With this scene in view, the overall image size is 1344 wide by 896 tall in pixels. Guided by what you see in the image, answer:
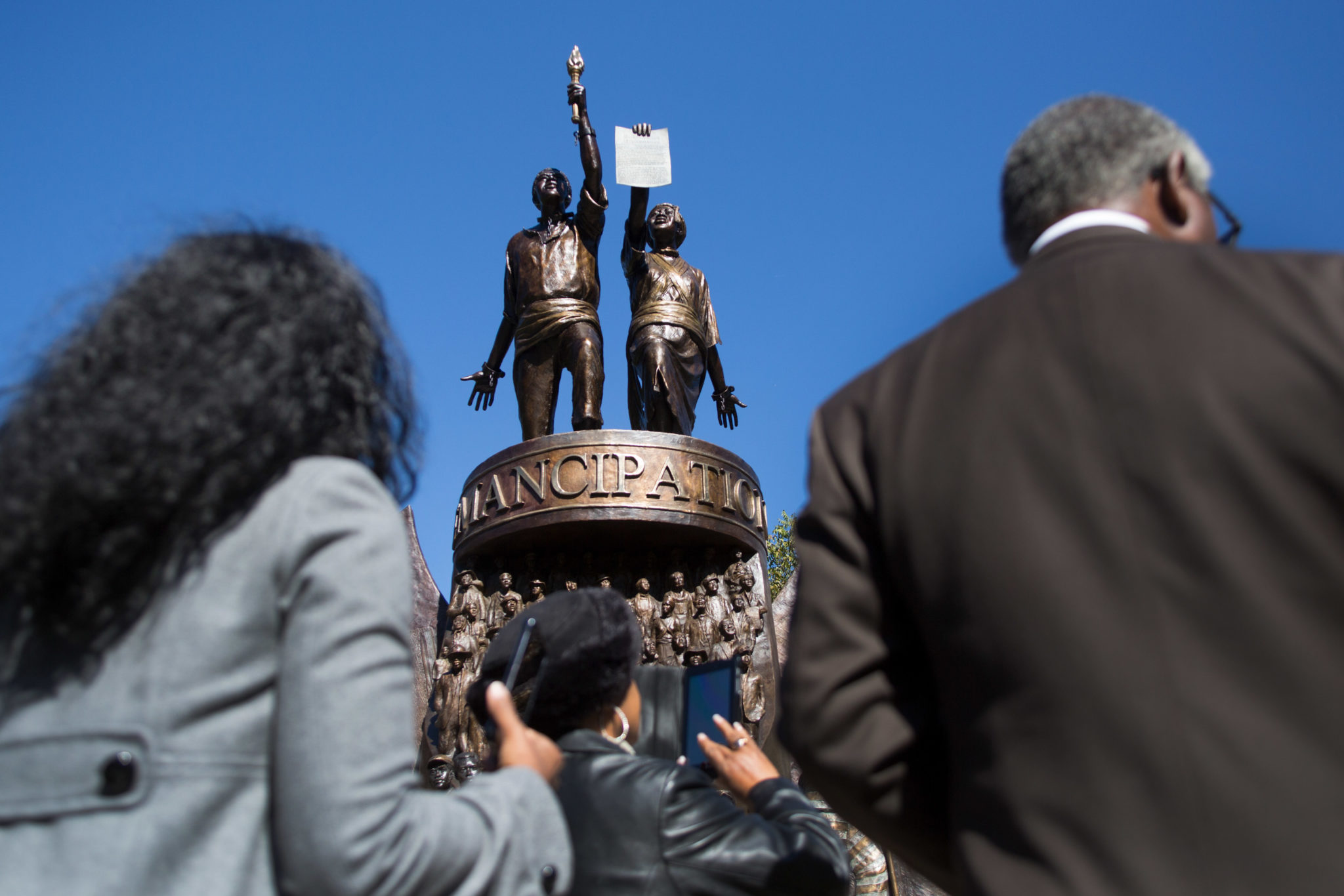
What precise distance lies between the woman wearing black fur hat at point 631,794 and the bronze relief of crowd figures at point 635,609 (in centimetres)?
451

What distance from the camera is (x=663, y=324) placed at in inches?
301

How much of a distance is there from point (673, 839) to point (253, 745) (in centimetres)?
93

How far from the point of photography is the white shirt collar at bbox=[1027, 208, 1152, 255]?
1.41 meters

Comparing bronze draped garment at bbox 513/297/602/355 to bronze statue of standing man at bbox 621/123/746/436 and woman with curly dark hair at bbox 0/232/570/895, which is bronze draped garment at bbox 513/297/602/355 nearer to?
bronze statue of standing man at bbox 621/123/746/436

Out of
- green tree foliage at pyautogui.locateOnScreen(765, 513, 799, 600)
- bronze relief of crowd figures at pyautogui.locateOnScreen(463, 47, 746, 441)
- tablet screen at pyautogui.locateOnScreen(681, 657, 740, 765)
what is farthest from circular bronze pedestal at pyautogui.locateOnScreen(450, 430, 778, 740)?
green tree foliage at pyautogui.locateOnScreen(765, 513, 799, 600)

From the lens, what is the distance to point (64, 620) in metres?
1.09

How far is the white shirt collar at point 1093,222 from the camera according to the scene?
1.41m

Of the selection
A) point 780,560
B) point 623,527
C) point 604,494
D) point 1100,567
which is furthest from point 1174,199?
point 780,560

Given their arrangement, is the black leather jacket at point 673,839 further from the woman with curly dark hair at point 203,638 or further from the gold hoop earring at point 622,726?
the woman with curly dark hair at point 203,638

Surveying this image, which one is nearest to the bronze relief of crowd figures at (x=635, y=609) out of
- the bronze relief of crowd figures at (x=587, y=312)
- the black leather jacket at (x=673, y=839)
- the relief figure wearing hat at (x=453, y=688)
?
the relief figure wearing hat at (x=453, y=688)

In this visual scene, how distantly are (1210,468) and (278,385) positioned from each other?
100cm

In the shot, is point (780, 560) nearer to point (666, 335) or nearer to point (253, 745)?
point (666, 335)

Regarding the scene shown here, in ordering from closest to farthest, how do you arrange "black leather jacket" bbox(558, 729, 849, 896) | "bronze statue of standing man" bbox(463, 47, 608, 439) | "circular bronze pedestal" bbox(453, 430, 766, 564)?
"black leather jacket" bbox(558, 729, 849, 896) < "circular bronze pedestal" bbox(453, 430, 766, 564) < "bronze statue of standing man" bbox(463, 47, 608, 439)

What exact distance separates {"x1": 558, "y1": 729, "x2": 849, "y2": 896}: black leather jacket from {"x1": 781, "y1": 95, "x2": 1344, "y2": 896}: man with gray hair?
0.50 meters
